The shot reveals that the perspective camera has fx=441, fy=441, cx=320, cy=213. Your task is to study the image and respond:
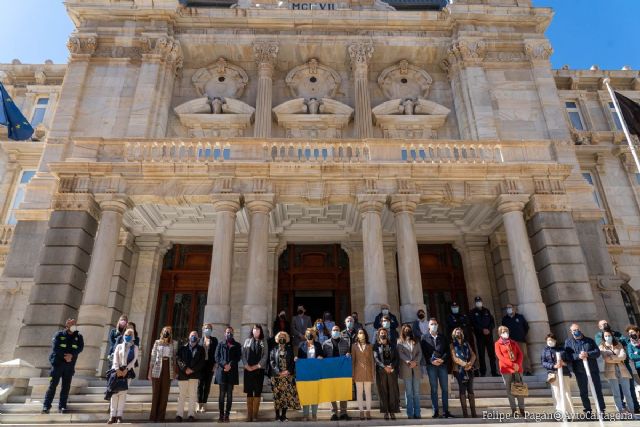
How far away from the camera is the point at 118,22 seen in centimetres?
2000

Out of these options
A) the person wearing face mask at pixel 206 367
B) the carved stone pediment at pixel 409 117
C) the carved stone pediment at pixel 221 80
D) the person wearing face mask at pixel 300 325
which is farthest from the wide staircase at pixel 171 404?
the carved stone pediment at pixel 221 80

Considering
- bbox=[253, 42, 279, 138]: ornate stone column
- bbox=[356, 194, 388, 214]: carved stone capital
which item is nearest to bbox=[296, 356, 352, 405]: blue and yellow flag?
bbox=[356, 194, 388, 214]: carved stone capital

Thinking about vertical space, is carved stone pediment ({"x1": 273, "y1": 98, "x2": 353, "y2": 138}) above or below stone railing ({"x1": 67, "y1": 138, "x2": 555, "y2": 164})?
above

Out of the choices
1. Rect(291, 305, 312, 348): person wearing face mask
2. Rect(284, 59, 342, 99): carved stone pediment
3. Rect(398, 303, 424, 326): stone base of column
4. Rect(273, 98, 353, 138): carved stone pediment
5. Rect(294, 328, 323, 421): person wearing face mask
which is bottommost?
Rect(294, 328, 323, 421): person wearing face mask

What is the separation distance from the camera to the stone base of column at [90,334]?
1212cm

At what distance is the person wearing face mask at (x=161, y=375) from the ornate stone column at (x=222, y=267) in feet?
10.4

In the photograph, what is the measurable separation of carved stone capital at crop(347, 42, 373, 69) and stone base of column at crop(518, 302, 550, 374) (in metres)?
12.4

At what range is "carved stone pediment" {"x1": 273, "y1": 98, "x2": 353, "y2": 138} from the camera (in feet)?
63.3

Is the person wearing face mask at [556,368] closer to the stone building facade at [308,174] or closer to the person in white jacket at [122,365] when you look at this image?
the stone building facade at [308,174]

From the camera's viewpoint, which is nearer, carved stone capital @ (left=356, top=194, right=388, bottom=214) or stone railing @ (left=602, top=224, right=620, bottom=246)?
carved stone capital @ (left=356, top=194, right=388, bottom=214)

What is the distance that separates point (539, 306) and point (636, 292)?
34.1ft

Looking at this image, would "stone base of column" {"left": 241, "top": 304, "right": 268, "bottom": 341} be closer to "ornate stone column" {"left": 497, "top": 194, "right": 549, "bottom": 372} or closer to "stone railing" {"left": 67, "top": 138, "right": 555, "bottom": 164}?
"stone railing" {"left": 67, "top": 138, "right": 555, "bottom": 164}

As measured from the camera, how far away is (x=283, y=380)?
28.9ft

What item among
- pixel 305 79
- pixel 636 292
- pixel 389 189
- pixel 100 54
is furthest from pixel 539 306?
pixel 100 54
